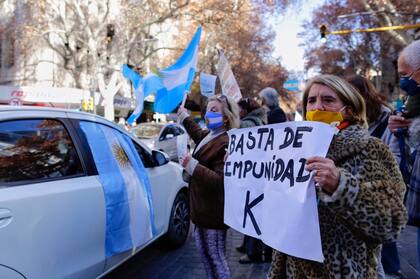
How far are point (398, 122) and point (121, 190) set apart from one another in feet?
7.35

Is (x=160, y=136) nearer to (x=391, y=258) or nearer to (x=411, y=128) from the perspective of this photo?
(x=391, y=258)

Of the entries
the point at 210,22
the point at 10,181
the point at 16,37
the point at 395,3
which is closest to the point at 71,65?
the point at 16,37

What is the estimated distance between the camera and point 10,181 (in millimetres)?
2367

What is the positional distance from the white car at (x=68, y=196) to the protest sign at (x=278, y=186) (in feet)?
3.84

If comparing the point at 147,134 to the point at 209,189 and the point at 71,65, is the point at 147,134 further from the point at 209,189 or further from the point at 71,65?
the point at 71,65

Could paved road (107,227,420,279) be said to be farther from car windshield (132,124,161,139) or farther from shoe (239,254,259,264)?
car windshield (132,124,161,139)

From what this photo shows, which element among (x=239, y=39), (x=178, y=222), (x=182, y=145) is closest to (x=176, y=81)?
(x=182, y=145)

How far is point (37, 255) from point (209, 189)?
1.24 m

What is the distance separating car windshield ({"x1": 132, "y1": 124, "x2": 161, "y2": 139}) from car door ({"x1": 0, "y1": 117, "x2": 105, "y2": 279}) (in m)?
10.9

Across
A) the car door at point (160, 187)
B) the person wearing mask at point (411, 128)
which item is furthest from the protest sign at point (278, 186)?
the car door at point (160, 187)

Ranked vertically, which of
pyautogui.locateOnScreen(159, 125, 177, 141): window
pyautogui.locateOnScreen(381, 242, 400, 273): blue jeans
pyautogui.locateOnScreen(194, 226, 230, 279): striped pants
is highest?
pyautogui.locateOnScreen(159, 125, 177, 141): window

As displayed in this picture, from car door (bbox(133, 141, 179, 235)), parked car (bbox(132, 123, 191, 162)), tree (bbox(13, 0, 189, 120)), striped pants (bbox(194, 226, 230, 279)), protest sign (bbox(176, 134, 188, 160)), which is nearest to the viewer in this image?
protest sign (bbox(176, 134, 188, 160))

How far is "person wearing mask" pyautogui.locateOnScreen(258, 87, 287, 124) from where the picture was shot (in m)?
5.06

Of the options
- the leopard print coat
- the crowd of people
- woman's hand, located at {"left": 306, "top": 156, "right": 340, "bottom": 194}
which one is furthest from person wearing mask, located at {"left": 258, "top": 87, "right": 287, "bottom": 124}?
woman's hand, located at {"left": 306, "top": 156, "right": 340, "bottom": 194}
